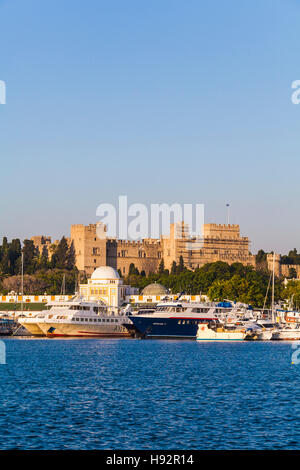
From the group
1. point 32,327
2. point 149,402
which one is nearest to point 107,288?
point 32,327

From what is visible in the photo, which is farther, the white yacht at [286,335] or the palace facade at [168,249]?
the palace facade at [168,249]

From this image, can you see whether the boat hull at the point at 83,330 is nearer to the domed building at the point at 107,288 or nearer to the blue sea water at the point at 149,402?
the blue sea water at the point at 149,402

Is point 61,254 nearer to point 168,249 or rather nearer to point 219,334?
point 168,249

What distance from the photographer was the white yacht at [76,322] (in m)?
94.1

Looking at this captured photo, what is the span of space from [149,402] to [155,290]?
114687 mm

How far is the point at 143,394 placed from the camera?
39.8 metres

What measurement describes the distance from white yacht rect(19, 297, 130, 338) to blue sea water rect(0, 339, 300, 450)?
28.8 m

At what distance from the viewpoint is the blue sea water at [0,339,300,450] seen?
2855 cm

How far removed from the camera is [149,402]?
37094mm

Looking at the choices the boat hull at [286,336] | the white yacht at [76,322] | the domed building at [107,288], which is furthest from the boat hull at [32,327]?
the domed building at [107,288]

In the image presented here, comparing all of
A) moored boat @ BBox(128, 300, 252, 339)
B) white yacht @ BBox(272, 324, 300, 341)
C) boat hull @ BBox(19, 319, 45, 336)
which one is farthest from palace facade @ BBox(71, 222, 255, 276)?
white yacht @ BBox(272, 324, 300, 341)

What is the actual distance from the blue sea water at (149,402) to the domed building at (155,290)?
280 feet

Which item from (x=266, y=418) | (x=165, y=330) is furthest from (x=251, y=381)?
(x=165, y=330)
